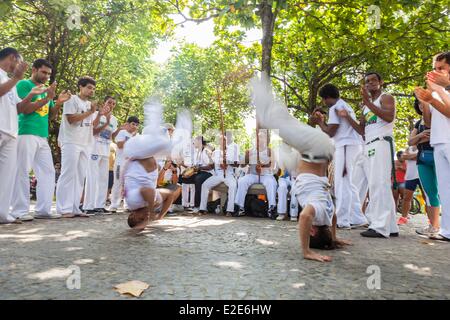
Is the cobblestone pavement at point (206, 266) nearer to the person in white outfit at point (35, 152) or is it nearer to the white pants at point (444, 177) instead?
the white pants at point (444, 177)

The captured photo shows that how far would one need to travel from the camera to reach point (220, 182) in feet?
27.0

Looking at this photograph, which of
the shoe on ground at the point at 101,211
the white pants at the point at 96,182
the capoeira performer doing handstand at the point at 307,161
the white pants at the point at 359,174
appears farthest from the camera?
the shoe on ground at the point at 101,211

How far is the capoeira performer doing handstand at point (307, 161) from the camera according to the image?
11.0ft

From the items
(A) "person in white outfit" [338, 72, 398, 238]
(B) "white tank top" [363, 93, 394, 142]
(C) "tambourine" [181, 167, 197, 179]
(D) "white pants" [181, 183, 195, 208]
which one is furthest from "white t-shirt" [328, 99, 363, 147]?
(D) "white pants" [181, 183, 195, 208]

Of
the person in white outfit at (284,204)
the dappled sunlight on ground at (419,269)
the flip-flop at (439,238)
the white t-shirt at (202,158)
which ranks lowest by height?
the dappled sunlight on ground at (419,269)

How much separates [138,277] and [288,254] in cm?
158

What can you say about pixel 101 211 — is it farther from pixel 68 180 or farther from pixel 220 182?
pixel 220 182

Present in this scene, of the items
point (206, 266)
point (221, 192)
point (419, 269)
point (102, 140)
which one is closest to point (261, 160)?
point (221, 192)

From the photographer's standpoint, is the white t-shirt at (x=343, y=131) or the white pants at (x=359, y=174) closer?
the white pants at (x=359, y=174)

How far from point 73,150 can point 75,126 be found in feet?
1.42

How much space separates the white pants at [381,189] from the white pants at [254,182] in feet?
9.25

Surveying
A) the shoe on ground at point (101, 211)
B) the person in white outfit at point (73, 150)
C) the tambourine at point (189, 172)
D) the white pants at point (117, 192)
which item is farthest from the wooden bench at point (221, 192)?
the person in white outfit at point (73, 150)
